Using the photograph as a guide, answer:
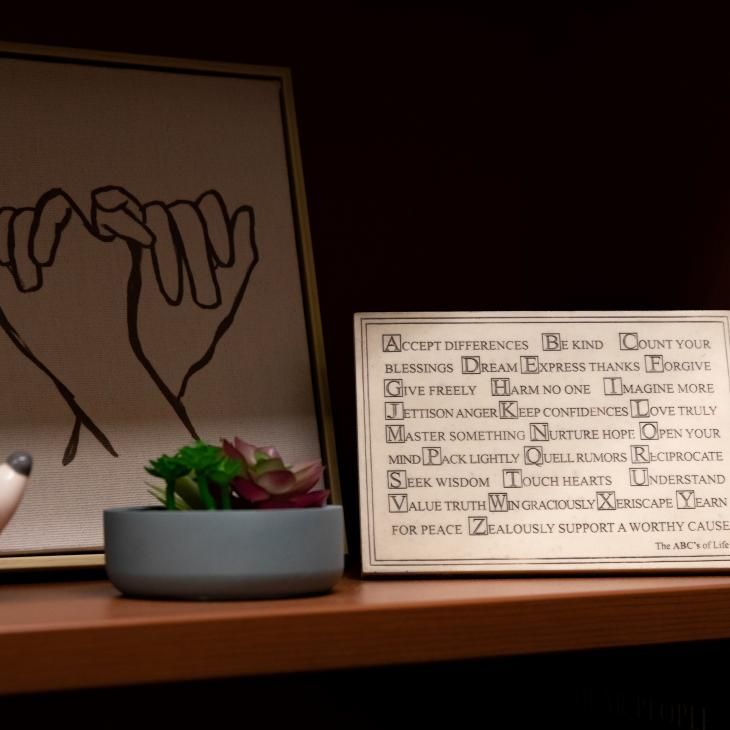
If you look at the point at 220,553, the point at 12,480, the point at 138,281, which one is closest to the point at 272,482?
the point at 220,553

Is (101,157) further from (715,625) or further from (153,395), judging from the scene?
(715,625)

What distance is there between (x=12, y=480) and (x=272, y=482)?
0.55 feet

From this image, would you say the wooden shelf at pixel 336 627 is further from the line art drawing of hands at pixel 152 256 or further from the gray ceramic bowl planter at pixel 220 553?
the line art drawing of hands at pixel 152 256

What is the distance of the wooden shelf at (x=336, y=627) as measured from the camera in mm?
597

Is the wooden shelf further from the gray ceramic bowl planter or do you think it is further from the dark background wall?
the dark background wall

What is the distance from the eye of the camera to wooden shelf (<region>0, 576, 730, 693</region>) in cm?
60

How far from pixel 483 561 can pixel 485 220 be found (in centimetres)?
43

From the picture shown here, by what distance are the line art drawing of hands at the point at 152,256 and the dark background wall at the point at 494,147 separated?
0.12m

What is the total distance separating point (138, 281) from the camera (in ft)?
3.04

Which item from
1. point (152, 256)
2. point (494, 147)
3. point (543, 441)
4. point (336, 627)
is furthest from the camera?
point (494, 147)

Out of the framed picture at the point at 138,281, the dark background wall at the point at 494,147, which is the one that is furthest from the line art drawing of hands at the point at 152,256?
the dark background wall at the point at 494,147

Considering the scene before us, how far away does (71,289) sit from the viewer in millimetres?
906

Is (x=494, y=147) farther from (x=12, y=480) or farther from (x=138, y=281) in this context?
(x=12, y=480)

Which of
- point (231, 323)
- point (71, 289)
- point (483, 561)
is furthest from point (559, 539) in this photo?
point (71, 289)
